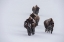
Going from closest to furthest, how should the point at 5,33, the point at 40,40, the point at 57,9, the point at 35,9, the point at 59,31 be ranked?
the point at 40,40 < the point at 5,33 < the point at 59,31 < the point at 35,9 < the point at 57,9

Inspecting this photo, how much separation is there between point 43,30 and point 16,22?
3095mm

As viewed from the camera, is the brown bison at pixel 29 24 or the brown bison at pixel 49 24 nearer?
the brown bison at pixel 29 24

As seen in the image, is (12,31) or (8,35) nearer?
(8,35)

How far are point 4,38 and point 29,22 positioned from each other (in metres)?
1.42

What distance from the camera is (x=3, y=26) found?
55.8ft

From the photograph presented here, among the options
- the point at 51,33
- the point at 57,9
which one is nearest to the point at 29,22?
the point at 51,33

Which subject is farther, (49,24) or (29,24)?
(49,24)

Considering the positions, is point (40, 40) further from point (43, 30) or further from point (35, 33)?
point (43, 30)

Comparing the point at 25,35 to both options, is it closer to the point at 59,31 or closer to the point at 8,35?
the point at 8,35

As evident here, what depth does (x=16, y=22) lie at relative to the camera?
18.9 metres

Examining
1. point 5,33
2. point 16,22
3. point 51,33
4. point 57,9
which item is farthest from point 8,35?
point 57,9

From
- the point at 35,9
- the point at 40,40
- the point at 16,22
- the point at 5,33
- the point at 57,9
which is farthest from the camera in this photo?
the point at 57,9

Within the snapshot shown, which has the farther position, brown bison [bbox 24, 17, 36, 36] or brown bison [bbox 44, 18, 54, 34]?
brown bison [bbox 44, 18, 54, 34]

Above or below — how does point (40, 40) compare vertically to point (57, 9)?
below
